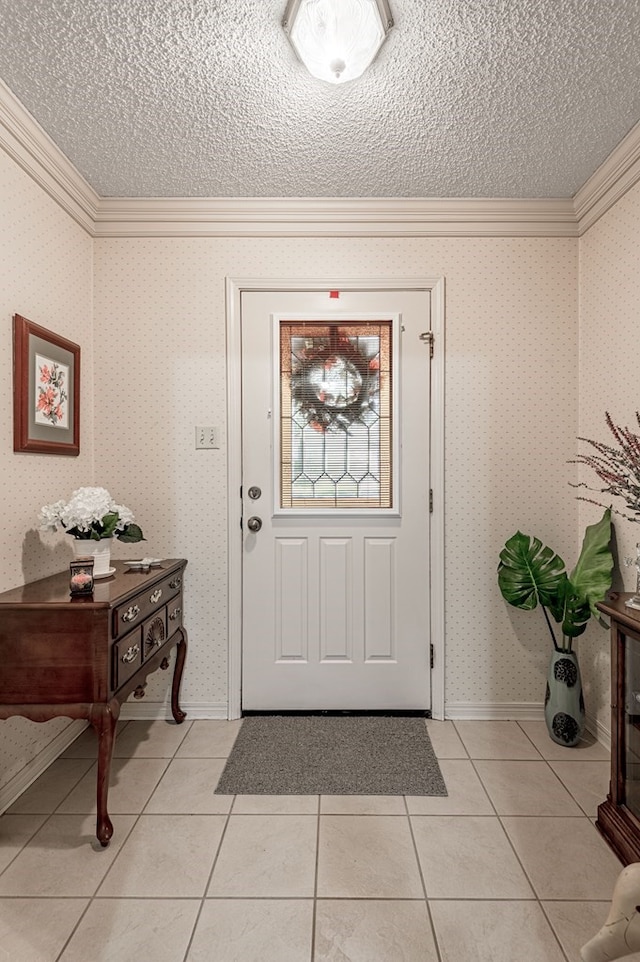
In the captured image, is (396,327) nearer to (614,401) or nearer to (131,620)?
(614,401)

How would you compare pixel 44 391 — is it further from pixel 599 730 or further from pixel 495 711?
pixel 599 730

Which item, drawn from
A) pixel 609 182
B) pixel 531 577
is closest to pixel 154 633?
pixel 531 577

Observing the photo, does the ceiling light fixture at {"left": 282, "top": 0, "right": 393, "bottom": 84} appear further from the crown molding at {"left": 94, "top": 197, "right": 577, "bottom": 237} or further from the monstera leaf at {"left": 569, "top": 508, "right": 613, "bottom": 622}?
the monstera leaf at {"left": 569, "top": 508, "right": 613, "bottom": 622}

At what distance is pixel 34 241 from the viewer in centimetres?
207

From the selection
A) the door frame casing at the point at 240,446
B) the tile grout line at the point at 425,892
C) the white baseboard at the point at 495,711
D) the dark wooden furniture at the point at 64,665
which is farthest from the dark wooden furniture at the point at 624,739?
the dark wooden furniture at the point at 64,665

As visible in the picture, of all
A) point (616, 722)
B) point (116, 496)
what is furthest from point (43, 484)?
point (616, 722)

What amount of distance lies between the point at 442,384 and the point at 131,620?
5.79ft

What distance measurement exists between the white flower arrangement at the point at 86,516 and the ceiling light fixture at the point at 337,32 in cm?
162

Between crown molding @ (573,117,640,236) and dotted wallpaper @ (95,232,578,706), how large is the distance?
177 mm

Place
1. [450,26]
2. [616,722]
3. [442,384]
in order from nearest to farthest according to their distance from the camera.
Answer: [450,26] < [616,722] < [442,384]

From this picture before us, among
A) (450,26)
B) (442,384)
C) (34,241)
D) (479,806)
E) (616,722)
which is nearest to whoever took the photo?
(450,26)

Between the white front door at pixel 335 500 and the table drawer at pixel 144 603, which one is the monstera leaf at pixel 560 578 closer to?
the white front door at pixel 335 500

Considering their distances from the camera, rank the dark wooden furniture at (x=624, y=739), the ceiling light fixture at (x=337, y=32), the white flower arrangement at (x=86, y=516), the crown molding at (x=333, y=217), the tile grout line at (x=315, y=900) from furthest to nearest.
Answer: the crown molding at (x=333, y=217) < the white flower arrangement at (x=86, y=516) < the dark wooden furniture at (x=624, y=739) < the ceiling light fixture at (x=337, y=32) < the tile grout line at (x=315, y=900)

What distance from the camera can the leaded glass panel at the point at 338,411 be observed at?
8.37 feet
